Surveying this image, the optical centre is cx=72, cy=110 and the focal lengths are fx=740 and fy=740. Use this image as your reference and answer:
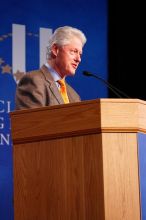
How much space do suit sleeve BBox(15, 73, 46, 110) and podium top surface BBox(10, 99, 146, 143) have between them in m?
0.46

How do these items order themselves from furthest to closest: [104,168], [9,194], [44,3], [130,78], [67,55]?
[130,78], [44,3], [9,194], [67,55], [104,168]

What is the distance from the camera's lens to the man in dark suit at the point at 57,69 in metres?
3.89

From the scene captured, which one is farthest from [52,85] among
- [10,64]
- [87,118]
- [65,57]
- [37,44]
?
[37,44]

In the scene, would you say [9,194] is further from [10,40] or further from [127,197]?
[127,197]

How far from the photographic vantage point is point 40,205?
3.25m

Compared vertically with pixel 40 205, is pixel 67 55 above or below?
above

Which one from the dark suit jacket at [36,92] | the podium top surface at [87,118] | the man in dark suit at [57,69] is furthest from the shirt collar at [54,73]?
the podium top surface at [87,118]

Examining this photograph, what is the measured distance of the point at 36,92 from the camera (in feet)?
12.6

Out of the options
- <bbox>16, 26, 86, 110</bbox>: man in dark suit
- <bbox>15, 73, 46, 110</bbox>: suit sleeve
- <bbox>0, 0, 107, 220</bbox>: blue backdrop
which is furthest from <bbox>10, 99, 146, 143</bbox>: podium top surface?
<bbox>0, 0, 107, 220</bbox>: blue backdrop

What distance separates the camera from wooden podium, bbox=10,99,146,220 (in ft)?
10.2

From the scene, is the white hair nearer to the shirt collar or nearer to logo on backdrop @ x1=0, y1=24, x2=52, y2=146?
the shirt collar

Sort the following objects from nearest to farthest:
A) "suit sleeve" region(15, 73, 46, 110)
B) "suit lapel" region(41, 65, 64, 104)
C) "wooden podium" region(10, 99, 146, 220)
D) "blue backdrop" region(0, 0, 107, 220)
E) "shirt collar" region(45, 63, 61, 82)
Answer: "wooden podium" region(10, 99, 146, 220)
"suit sleeve" region(15, 73, 46, 110)
"suit lapel" region(41, 65, 64, 104)
"shirt collar" region(45, 63, 61, 82)
"blue backdrop" region(0, 0, 107, 220)

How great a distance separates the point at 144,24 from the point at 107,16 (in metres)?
0.31

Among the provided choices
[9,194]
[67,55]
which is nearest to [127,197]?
[67,55]
